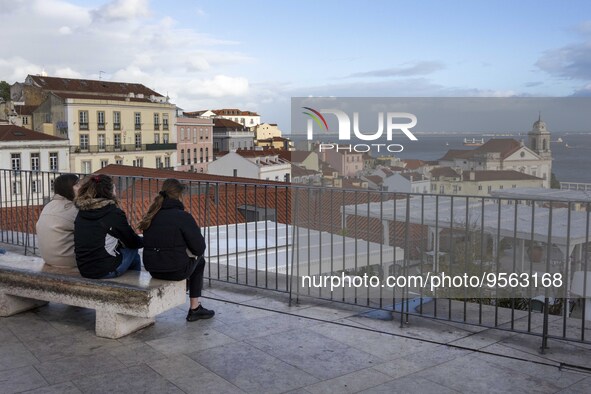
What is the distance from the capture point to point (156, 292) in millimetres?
4566

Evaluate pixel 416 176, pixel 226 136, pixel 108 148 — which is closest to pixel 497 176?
pixel 416 176

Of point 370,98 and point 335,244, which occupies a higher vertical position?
point 370,98

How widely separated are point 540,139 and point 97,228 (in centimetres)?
601

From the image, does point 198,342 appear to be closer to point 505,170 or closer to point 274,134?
point 505,170

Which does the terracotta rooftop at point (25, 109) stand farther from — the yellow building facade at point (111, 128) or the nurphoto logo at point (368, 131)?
the nurphoto logo at point (368, 131)

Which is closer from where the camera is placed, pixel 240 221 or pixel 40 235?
pixel 40 235

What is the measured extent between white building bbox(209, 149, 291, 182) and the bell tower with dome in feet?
183

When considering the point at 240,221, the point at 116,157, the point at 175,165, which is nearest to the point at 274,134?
the point at 175,165

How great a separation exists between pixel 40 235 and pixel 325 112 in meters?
4.28

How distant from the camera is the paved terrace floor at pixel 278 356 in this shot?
386 centimetres

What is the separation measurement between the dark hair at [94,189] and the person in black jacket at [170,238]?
36 cm

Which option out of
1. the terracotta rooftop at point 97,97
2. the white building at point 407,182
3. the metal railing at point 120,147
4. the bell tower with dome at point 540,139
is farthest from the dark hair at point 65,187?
the terracotta rooftop at point 97,97

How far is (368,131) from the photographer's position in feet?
26.5

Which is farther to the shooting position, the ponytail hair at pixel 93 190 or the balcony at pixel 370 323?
the ponytail hair at pixel 93 190
